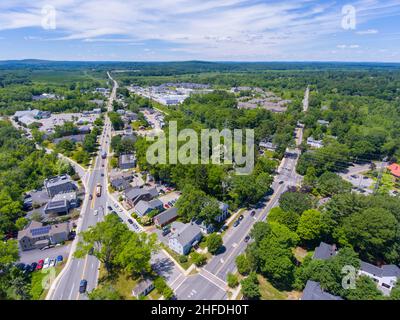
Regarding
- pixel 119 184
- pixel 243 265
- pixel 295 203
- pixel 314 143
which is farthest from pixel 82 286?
pixel 314 143

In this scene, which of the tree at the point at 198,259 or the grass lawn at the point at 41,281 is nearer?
the grass lawn at the point at 41,281

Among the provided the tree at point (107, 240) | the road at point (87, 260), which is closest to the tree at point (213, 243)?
the tree at point (107, 240)

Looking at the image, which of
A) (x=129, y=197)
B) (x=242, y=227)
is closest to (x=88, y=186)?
(x=129, y=197)

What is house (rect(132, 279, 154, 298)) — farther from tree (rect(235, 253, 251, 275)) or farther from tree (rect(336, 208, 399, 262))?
tree (rect(336, 208, 399, 262))

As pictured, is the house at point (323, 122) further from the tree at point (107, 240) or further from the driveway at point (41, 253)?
the driveway at point (41, 253)

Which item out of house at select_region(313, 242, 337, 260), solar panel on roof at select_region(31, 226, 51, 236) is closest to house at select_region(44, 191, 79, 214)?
solar panel on roof at select_region(31, 226, 51, 236)

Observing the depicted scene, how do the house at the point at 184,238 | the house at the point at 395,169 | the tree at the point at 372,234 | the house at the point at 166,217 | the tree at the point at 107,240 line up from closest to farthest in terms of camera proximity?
the tree at the point at 107,240
the tree at the point at 372,234
the house at the point at 184,238
the house at the point at 166,217
the house at the point at 395,169

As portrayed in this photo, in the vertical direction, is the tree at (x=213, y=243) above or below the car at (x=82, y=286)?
above
